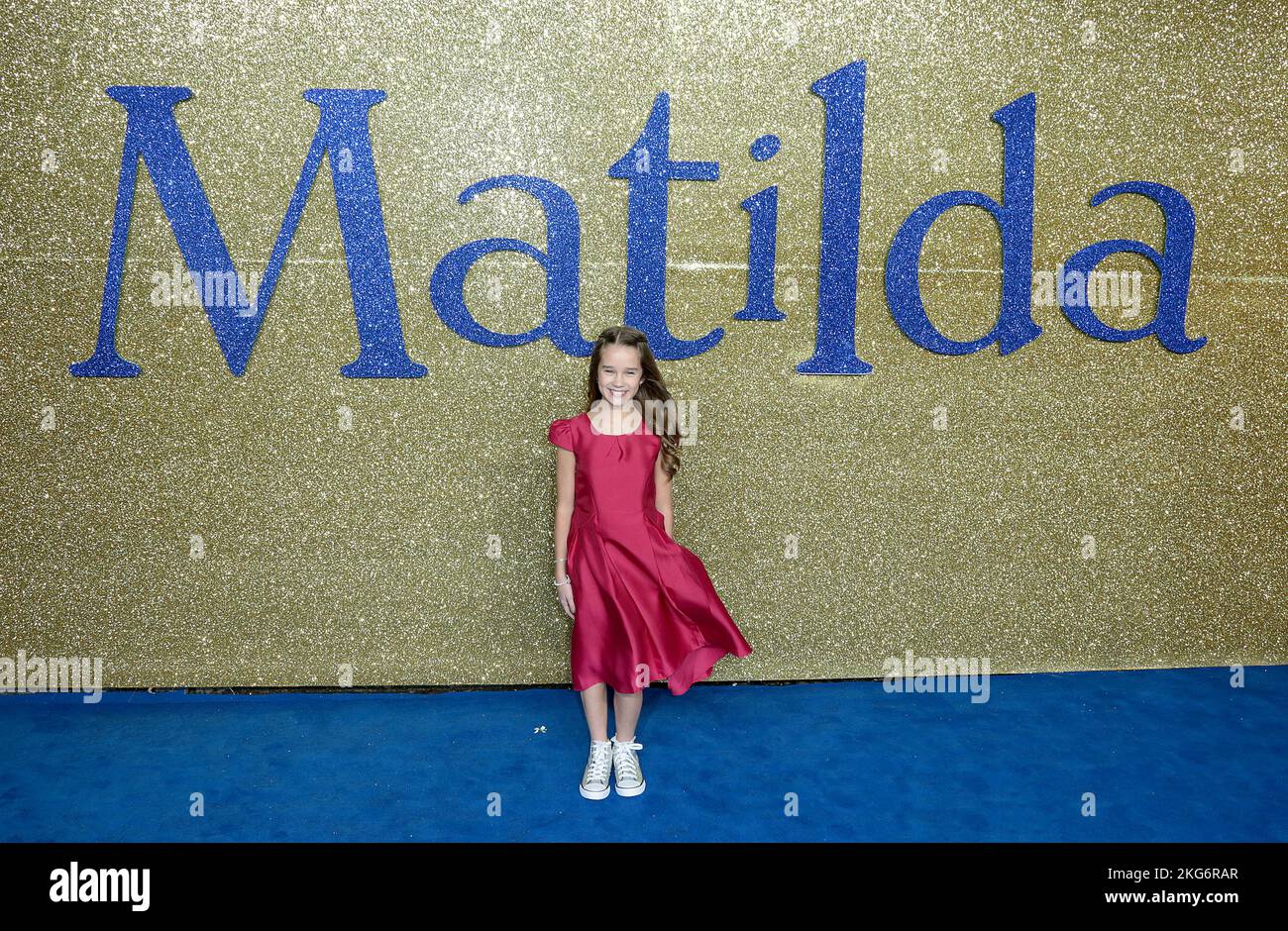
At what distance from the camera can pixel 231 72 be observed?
294cm

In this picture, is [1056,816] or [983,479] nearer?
[1056,816]

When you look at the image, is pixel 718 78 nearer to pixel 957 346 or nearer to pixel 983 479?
pixel 957 346

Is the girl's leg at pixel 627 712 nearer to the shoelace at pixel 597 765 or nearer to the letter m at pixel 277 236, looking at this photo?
the shoelace at pixel 597 765

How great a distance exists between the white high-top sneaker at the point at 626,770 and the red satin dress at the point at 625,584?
167 millimetres

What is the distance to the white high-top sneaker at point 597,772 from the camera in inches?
96.9

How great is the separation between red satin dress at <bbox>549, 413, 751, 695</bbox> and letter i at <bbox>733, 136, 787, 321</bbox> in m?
0.77

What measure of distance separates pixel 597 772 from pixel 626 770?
78mm

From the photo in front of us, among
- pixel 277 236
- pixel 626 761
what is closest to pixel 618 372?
pixel 626 761

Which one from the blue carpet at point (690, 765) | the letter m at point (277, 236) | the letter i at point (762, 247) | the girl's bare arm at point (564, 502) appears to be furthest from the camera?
the letter i at point (762, 247)

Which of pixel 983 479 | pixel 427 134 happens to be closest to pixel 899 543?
pixel 983 479

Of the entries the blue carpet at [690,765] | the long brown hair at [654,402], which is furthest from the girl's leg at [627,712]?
the long brown hair at [654,402]

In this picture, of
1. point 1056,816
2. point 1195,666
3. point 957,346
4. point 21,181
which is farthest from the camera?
point 1195,666

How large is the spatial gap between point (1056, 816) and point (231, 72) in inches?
129

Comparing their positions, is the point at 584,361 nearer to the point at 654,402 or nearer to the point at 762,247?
the point at 654,402
